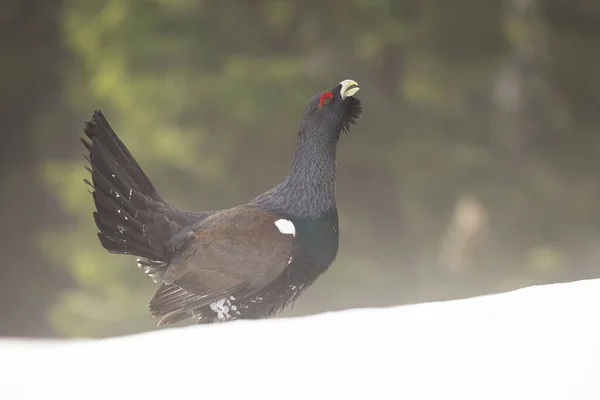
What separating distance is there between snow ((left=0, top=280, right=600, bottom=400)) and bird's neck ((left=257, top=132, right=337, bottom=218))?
1.98 feet

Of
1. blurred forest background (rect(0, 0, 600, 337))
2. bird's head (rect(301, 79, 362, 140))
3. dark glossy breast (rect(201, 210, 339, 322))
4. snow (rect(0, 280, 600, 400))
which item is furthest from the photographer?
blurred forest background (rect(0, 0, 600, 337))

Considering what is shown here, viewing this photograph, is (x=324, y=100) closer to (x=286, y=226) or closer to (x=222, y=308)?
(x=286, y=226)

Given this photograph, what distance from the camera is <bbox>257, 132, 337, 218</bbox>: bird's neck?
2.32 m

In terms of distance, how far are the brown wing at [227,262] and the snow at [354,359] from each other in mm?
546

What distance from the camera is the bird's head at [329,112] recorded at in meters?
2.40

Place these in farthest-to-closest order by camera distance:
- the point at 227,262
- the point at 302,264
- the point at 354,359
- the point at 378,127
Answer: the point at 378,127, the point at 227,262, the point at 302,264, the point at 354,359

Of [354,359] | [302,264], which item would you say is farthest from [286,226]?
[354,359]

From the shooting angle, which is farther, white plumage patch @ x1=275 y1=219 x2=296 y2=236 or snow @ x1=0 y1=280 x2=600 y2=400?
white plumage patch @ x1=275 y1=219 x2=296 y2=236

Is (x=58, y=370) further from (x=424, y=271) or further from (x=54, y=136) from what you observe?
(x=54, y=136)

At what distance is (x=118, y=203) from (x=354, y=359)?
1.11 m

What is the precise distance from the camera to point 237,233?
240 centimetres

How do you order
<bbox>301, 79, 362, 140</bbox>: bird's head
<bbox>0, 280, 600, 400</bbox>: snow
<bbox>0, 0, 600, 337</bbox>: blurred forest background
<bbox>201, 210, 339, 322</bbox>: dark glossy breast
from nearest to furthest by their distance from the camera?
1. <bbox>0, 280, 600, 400</bbox>: snow
2. <bbox>201, 210, 339, 322</bbox>: dark glossy breast
3. <bbox>301, 79, 362, 140</bbox>: bird's head
4. <bbox>0, 0, 600, 337</bbox>: blurred forest background

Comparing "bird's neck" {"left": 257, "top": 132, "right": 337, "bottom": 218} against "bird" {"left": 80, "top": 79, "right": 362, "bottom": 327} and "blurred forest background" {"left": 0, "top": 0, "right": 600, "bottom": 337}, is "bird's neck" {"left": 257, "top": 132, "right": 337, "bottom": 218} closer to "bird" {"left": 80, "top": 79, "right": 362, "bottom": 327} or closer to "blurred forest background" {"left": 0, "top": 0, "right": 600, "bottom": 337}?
"bird" {"left": 80, "top": 79, "right": 362, "bottom": 327}

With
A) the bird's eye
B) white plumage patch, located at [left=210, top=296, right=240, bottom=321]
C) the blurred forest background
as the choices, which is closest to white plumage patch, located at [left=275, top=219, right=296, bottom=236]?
white plumage patch, located at [left=210, top=296, right=240, bottom=321]
